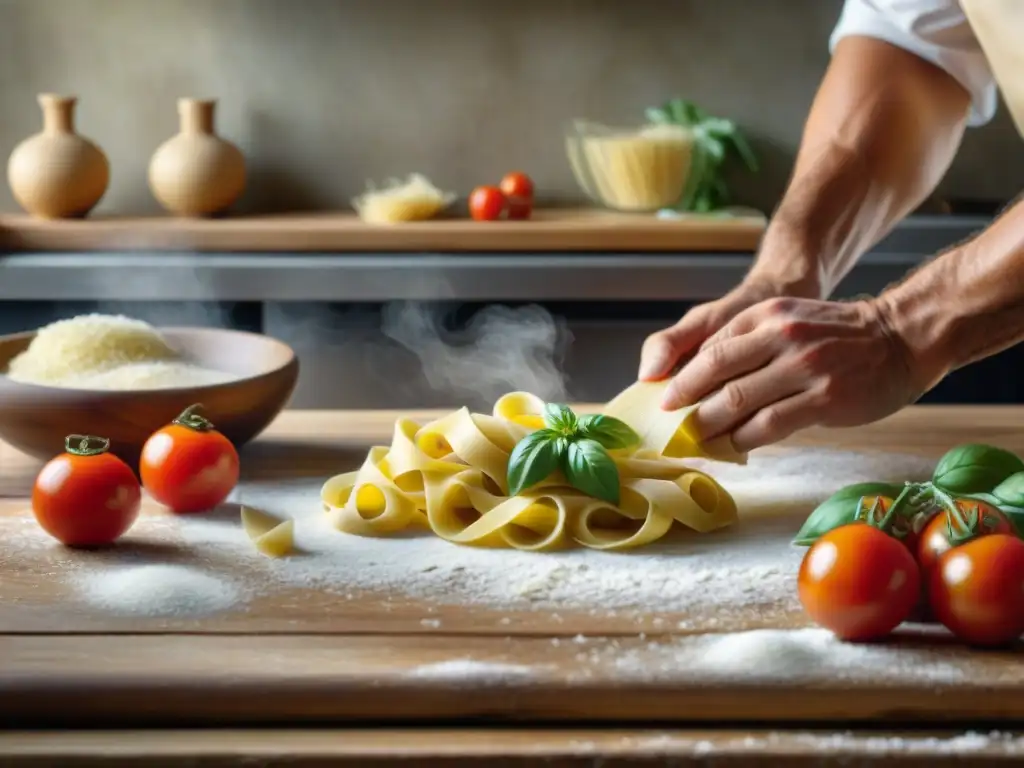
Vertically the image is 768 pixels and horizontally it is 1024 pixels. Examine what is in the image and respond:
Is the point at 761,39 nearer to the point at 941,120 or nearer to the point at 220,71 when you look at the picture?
the point at 220,71

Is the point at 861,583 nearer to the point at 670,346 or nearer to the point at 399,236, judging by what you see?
the point at 670,346

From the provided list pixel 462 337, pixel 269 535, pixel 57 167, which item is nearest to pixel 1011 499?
pixel 269 535

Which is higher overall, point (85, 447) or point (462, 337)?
point (85, 447)

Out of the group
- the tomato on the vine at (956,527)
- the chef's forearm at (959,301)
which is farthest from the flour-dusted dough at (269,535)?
the chef's forearm at (959,301)

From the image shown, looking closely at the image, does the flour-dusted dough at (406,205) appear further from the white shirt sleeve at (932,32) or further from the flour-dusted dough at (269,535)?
the flour-dusted dough at (269,535)

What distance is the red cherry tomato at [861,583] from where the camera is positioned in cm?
102

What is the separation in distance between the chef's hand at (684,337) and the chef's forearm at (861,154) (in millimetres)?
245

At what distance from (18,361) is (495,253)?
1848mm

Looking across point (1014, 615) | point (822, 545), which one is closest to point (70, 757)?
point (822, 545)

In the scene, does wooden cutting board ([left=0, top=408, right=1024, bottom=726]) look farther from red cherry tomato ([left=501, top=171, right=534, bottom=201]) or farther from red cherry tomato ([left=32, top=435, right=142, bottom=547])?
red cherry tomato ([left=501, top=171, right=534, bottom=201])

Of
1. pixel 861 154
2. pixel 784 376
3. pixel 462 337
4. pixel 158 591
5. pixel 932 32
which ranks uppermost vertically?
pixel 932 32

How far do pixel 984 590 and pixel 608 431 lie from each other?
456 mm

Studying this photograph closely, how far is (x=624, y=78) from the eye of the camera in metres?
3.87

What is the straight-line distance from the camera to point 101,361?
153cm
